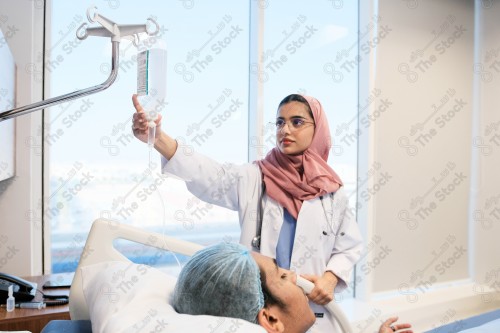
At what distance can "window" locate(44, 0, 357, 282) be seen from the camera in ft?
7.03

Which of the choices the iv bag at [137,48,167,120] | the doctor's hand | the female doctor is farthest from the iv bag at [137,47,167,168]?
the doctor's hand

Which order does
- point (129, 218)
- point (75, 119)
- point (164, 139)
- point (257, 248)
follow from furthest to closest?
1. point (129, 218)
2. point (75, 119)
3. point (257, 248)
4. point (164, 139)

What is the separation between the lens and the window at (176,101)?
2.14m

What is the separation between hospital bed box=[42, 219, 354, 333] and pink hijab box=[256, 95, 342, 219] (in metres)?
0.46

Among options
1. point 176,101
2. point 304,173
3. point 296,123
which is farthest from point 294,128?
point 176,101

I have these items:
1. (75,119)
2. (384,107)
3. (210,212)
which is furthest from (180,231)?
(384,107)

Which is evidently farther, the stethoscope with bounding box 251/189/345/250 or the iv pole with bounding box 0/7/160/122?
the stethoscope with bounding box 251/189/345/250

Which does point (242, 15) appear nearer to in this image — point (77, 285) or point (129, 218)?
point (129, 218)

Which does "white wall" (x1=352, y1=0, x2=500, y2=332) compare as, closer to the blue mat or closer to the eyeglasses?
the blue mat

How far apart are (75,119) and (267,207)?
120cm

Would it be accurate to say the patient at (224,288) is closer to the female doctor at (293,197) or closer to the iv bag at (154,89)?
the iv bag at (154,89)

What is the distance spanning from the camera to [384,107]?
3.04 metres

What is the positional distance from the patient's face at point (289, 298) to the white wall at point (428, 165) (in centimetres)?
200

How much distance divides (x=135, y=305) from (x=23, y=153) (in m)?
1.47
